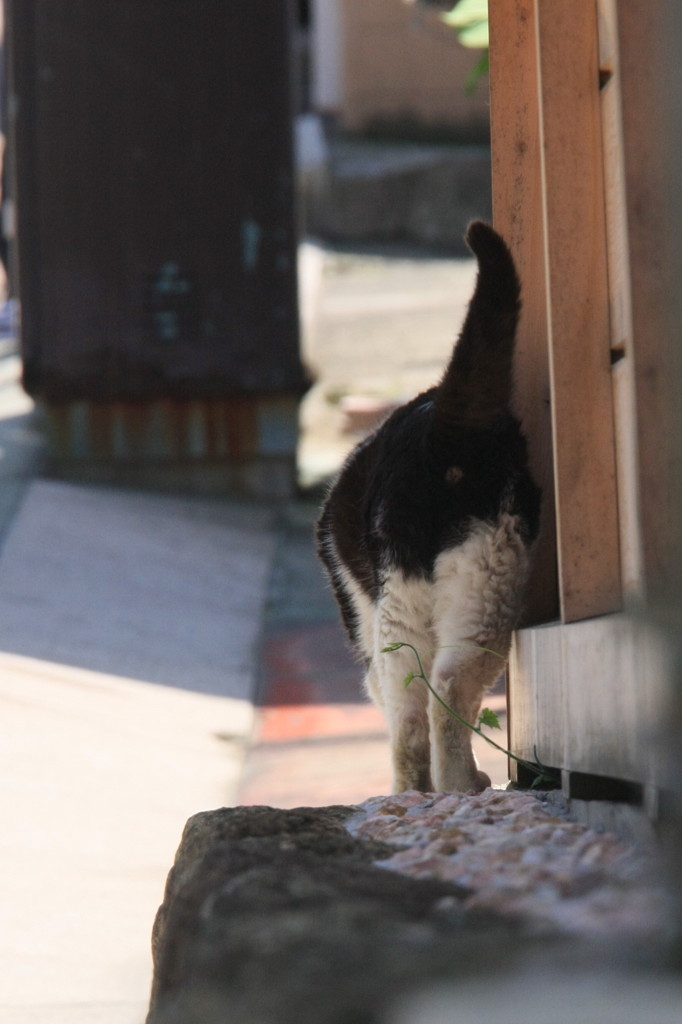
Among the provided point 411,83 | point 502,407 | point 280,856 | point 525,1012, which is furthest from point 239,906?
point 411,83

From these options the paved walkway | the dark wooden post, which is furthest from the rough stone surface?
the dark wooden post

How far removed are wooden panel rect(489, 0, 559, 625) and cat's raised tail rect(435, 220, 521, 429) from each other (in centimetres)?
20

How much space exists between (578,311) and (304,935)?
1.35m

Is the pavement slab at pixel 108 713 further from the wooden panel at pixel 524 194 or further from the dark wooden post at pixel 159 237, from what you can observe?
the wooden panel at pixel 524 194

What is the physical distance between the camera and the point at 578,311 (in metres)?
2.35

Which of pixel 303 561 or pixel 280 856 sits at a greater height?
pixel 280 856

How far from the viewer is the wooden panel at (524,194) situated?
3.03 metres

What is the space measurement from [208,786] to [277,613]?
2.75 m

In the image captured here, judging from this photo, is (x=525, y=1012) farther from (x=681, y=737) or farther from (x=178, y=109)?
(x=178, y=109)

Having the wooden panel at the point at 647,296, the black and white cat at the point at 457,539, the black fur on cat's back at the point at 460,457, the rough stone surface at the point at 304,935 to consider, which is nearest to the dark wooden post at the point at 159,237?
the black fur on cat's back at the point at 460,457

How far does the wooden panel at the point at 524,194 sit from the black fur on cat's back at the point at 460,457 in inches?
4.2

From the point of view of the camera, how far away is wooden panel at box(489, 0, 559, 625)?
3.03 meters

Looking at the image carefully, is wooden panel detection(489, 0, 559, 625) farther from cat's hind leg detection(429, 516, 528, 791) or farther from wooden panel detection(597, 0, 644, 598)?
wooden panel detection(597, 0, 644, 598)

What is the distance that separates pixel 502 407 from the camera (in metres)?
2.81
